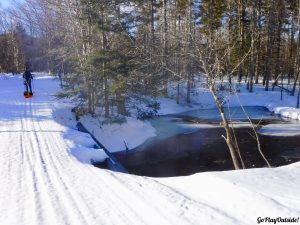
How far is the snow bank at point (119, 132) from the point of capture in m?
18.3

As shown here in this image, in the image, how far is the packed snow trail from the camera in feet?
18.4

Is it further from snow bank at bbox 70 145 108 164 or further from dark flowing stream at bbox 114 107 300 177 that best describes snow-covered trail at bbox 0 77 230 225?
dark flowing stream at bbox 114 107 300 177

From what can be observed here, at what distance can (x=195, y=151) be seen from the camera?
1688cm

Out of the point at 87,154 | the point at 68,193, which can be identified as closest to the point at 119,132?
the point at 87,154

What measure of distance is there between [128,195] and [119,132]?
42.2ft

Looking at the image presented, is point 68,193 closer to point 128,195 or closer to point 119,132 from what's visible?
point 128,195

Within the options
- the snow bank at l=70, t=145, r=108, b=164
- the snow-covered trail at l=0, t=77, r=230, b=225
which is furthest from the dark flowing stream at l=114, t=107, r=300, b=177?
the snow-covered trail at l=0, t=77, r=230, b=225

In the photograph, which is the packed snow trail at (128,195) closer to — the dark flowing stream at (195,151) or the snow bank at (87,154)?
the snow bank at (87,154)

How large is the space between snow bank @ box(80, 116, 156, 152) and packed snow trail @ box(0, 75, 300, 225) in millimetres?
8009

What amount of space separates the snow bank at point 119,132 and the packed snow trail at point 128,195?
801cm

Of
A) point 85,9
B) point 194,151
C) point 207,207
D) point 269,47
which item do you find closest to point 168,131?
point 194,151

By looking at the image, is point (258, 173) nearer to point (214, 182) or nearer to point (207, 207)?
point (214, 182)

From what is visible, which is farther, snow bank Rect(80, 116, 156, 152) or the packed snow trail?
snow bank Rect(80, 116, 156, 152)

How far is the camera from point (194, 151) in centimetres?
1689
